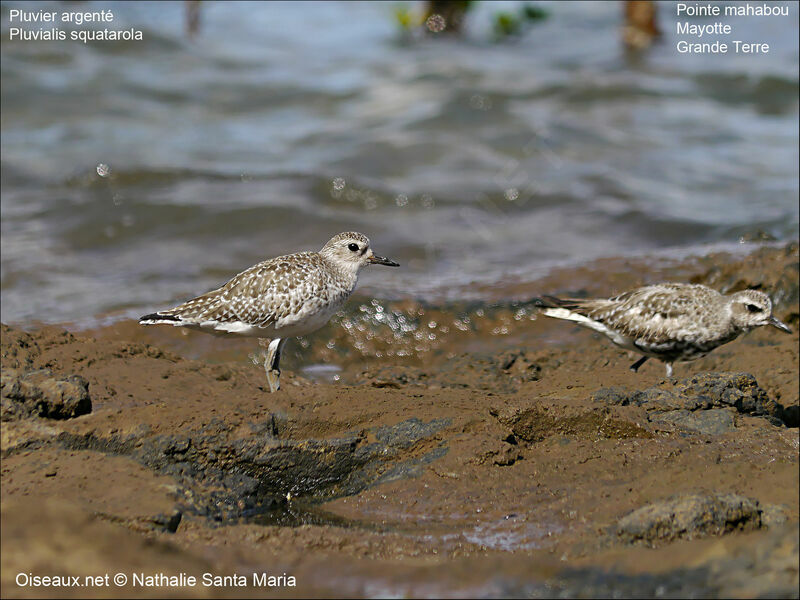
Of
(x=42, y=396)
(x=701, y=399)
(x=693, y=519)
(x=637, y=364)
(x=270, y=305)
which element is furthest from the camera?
(x=637, y=364)

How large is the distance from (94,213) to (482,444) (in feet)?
34.9

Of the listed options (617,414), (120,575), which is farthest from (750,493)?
(120,575)

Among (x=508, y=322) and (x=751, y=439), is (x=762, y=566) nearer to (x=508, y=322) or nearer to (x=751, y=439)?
(x=751, y=439)

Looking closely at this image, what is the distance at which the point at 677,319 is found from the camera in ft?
25.6

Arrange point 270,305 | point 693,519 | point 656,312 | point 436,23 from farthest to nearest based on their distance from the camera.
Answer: point 436,23 < point 656,312 < point 270,305 < point 693,519

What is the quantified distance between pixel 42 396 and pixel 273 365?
2328 mm

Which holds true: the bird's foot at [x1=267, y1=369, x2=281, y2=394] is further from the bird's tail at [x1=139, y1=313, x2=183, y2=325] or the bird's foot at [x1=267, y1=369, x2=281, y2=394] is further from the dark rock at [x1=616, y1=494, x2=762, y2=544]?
the dark rock at [x1=616, y1=494, x2=762, y2=544]

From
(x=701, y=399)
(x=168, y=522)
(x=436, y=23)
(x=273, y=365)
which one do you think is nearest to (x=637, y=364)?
(x=701, y=399)

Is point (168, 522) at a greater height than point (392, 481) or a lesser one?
greater

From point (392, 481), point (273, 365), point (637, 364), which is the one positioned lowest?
point (637, 364)

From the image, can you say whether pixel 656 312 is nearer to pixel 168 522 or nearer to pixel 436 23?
pixel 168 522

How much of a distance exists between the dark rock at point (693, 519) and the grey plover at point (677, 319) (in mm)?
3362

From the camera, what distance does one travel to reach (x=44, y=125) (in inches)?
713

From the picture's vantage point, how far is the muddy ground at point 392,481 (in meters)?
4.22
